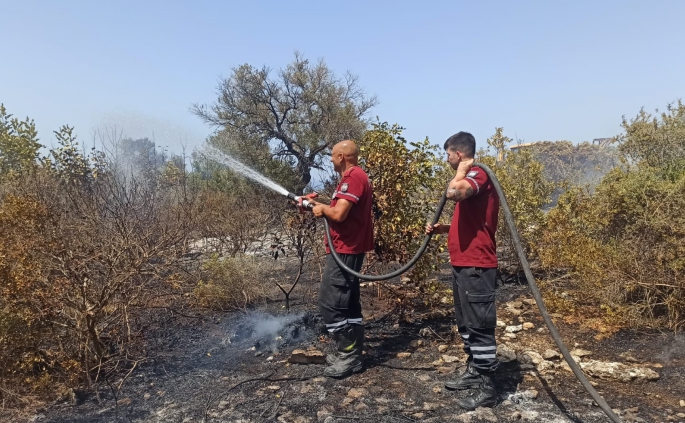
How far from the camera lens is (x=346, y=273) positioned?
3762 millimetres

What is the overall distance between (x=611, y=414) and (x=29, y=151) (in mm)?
11886

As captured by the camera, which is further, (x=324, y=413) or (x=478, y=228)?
(x=478, y=228)

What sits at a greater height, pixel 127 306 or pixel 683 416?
pixel 127 306

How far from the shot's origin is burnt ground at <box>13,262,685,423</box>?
10.1ft

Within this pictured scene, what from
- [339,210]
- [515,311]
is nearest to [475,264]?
[339,210]

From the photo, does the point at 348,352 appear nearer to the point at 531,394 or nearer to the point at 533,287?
the point at 531,394

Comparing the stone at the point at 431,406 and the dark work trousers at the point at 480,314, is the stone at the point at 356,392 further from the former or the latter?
the dark work trousers at the point at 480,314

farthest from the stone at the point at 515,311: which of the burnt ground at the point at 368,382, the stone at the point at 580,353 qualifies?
the stone at the point at 580,353

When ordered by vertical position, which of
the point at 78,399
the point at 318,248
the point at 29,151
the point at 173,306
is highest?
the point at 29,151

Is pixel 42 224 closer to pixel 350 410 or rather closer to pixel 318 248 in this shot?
pixel 350 410

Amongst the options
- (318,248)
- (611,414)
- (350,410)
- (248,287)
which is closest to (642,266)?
(611,414)

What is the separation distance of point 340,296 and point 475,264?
115 centimetres

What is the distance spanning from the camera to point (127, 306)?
12.2 ft

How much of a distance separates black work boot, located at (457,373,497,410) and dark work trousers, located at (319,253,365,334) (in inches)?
41.7
